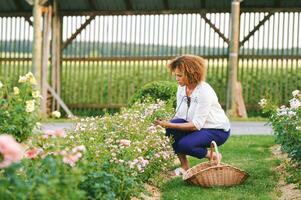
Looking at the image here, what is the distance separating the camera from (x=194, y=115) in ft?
23.7

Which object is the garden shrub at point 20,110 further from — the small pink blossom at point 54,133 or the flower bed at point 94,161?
the small pink blossom at point 54,133

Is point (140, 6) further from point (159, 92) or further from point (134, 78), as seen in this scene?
point (159, 92)

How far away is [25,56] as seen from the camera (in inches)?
696

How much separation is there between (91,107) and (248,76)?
3.69 metres

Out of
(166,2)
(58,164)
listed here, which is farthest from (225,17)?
(58,164)

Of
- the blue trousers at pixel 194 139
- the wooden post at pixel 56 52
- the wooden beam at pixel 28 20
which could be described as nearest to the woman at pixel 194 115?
the blue trousers at pixel 194 139

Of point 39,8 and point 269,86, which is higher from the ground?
point 39,8

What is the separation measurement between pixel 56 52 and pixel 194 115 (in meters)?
10.4

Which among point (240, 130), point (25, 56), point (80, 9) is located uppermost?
point (80, 9)

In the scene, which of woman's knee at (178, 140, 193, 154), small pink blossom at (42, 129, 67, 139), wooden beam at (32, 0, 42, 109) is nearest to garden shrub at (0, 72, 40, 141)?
woman's knee at (178, 140, 193, 154)

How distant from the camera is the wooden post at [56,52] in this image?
17.0 meters

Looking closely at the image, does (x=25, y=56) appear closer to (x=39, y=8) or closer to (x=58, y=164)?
(x=39, y=8)

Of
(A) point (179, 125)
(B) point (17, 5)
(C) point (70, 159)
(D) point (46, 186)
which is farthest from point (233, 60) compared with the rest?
(D) point (46, 186)

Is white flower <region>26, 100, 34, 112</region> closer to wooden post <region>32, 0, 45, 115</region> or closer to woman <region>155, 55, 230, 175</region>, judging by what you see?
woman <region>155, 55, 230, 175</region>
